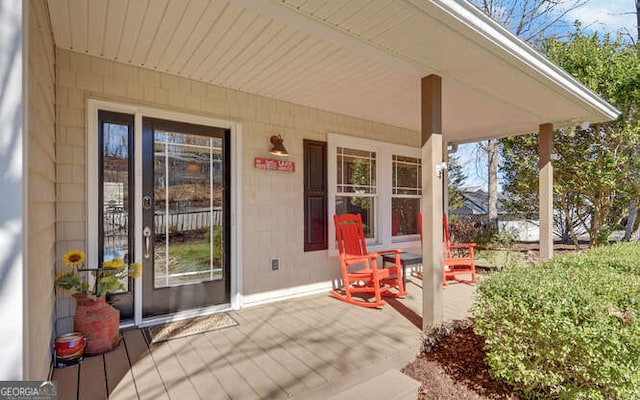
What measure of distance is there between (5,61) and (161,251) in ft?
7.85

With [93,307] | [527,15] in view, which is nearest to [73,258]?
[93,307]

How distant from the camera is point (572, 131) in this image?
505 centimetres

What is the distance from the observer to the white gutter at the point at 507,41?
2.16 m

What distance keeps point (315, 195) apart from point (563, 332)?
3.05m

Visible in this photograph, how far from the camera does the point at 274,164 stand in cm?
393

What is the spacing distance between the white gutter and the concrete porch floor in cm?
253

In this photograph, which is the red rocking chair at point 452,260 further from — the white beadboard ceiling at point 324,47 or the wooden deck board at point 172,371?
the wooden deck board at point 172,371

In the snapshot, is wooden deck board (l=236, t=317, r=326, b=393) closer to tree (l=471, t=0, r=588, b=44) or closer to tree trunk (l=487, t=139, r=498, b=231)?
tree trunk (l=487, t=139, r=498, b=231)

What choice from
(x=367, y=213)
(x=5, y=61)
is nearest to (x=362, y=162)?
(x=367, y=213)

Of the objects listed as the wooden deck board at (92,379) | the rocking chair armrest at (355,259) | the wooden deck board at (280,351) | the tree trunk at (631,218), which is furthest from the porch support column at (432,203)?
the tree trunk at (631,218)

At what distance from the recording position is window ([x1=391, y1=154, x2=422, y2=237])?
17.8 feet

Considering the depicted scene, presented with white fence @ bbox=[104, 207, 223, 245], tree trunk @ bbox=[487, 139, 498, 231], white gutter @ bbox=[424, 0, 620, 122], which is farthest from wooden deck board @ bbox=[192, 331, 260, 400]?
tree trunk @ bbox=[487, 139, 498, 231]

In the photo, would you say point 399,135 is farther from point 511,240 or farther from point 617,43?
point 511,240

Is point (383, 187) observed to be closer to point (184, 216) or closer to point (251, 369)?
point (184, 216)
